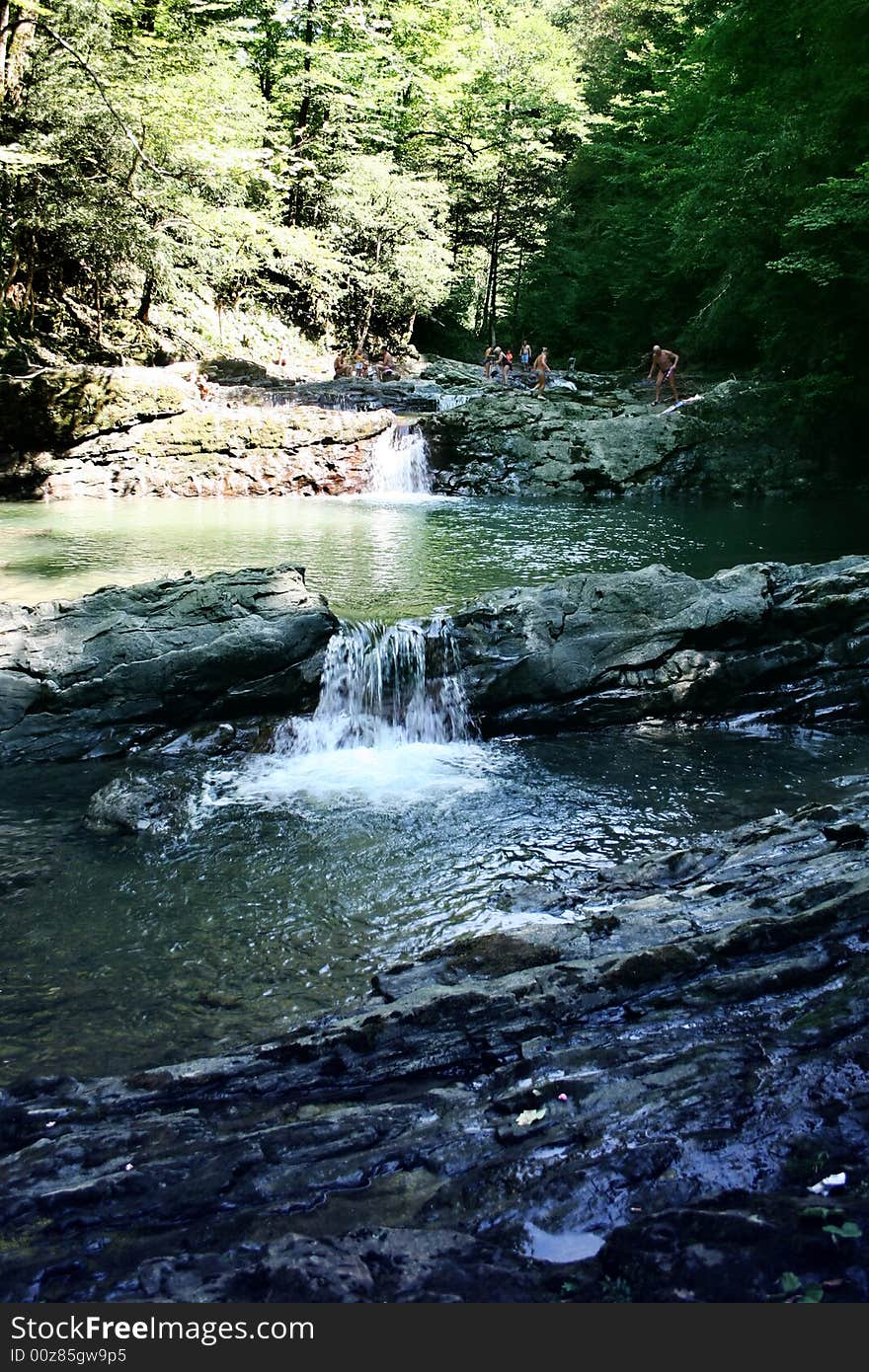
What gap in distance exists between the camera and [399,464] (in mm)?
22328

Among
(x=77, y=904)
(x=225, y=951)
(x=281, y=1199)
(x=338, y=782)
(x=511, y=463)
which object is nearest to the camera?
(x=281, y=1199)

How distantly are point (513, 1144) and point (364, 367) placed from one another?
31499mm

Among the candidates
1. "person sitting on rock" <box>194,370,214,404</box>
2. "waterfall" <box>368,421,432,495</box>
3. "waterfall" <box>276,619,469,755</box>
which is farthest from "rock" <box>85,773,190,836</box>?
"person sitting on rock" <box>194,370,214,404</box>

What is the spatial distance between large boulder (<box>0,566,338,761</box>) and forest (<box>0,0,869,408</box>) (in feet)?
21.9

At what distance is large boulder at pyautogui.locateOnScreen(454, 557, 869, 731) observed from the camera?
29.1ft

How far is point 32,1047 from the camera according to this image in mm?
4184

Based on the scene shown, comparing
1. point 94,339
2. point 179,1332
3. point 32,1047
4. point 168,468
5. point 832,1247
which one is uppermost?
point 94,339

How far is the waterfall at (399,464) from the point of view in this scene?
22.2 m

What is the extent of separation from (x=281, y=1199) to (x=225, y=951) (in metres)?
2.56

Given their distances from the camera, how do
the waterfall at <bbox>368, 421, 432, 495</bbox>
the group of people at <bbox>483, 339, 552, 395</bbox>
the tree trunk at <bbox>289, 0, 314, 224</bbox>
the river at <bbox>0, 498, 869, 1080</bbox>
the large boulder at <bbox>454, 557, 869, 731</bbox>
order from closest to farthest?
the river at <bbox>0, 498, 869, 1080</bbox> → the large boulder at <bbox>454, 557, 869, 731</bbox> → the waterfall at <bbox>368, 421, 432, 495</bbox> → the group of people at <bbox>483, 339, 552, 395</bbox> → the tree trunk at <bbox>289, 0, 314, 224</bbox>

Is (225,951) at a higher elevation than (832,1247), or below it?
below

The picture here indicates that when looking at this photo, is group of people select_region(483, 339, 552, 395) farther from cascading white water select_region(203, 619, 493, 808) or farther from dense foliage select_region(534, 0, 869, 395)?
cascading white water select_region(203, 619, 493, 808)

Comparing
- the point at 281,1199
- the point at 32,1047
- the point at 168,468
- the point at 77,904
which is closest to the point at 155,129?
the point at 168,468

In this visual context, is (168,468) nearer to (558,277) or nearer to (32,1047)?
(32,1047)
